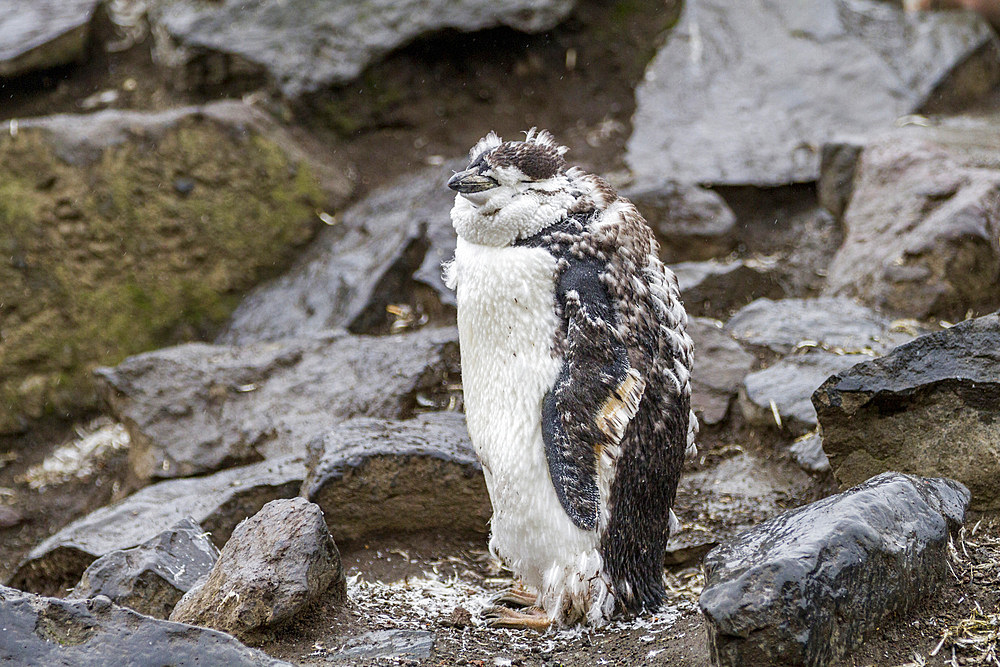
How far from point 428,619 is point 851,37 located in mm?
5483

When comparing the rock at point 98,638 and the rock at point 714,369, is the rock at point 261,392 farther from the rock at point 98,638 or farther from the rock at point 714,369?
the rock at point 98,638

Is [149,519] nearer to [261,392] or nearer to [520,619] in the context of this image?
[261,392]

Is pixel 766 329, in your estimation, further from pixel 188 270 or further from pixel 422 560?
pixel 188 270

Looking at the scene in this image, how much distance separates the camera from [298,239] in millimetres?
6793

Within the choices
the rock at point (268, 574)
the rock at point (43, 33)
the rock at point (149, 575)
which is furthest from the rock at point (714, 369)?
the rock at point (43, 33)

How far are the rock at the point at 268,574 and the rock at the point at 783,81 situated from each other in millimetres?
3726

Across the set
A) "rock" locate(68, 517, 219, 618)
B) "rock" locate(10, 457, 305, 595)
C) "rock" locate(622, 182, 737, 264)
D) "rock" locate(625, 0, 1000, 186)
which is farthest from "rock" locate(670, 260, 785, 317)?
"rock" locate(68, 517, 219, 618)

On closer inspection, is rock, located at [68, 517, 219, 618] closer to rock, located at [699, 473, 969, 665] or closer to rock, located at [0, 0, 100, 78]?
rock, located at [699, 473, 969, 665]

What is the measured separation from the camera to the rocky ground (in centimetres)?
296

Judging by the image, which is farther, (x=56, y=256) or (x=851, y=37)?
(x=851, y=37)

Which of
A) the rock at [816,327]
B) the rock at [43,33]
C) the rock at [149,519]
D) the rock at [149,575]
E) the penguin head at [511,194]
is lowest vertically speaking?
the rock at [149,519]

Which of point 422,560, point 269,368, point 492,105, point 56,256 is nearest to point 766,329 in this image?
point 422,560

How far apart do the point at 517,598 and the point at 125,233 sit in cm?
387

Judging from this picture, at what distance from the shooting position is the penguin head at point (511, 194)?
3289 mm
